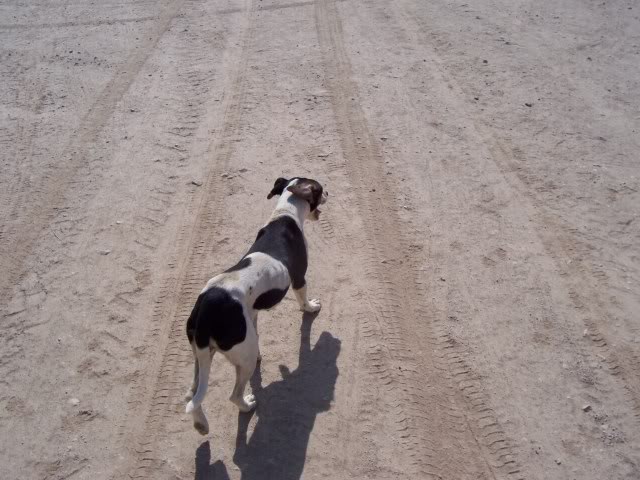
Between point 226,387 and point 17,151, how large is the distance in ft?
17.7

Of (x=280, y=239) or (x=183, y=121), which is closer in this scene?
(x=280, y=239)

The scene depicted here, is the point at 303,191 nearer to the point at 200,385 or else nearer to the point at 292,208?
the point at 292,208

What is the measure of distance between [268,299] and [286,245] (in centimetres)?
62

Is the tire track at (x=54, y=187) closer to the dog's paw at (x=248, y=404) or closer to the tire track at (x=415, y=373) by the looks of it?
the dog's paw at (x=248, y=404)

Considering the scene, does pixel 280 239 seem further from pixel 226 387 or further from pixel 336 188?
pixel 336 188

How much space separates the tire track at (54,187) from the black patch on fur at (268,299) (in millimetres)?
3016

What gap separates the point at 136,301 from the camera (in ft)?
19.2

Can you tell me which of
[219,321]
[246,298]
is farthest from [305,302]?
[219,321]

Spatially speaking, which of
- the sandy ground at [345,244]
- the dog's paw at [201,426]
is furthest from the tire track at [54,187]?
the dog's paw at [201,426]

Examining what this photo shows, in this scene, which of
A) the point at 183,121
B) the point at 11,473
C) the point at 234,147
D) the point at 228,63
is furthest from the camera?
the point at 228,63

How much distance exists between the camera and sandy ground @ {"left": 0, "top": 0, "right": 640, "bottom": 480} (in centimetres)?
464

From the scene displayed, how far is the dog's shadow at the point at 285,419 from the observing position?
444 cm

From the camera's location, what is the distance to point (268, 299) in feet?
15.7

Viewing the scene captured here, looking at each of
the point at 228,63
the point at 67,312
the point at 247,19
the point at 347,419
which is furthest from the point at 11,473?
the point at 247,19
